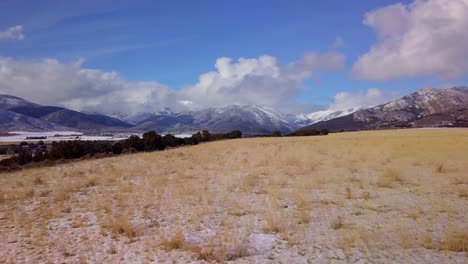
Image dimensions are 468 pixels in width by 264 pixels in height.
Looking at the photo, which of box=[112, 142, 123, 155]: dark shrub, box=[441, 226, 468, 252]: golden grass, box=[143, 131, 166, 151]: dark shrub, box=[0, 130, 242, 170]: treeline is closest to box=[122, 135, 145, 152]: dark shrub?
box=[0, 130, 242, 170]: treeline

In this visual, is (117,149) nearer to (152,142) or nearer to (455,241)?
(152,142)

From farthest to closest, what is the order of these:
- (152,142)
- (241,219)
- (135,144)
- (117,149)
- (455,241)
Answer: (135,144) → (152,142) → (117,149) → (241,219) → (455,241)

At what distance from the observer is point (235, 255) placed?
10.0m

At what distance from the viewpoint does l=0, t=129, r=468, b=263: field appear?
10.3 metres

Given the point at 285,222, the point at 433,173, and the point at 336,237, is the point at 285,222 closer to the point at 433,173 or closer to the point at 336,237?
the point at 336,237

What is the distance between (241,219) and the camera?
45.6 feet

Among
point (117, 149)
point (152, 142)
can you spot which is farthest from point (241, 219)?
point (152, 142)

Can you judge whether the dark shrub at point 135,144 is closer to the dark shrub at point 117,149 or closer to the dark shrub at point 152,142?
the dark shrub at point 152,142

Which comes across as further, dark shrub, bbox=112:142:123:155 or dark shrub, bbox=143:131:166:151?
dark shrub, bbox=143:131:166:151

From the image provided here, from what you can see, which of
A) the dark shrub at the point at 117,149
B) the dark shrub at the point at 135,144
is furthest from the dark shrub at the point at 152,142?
the dark shrub at the point at 117,149

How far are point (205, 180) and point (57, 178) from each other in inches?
378

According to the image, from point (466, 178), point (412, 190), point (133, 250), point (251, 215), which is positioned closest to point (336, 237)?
point (251, 215)

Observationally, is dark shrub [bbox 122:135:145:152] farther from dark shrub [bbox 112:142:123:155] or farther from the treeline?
dark shrub [bbox 112:142:123:155]

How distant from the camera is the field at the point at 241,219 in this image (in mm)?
10258
